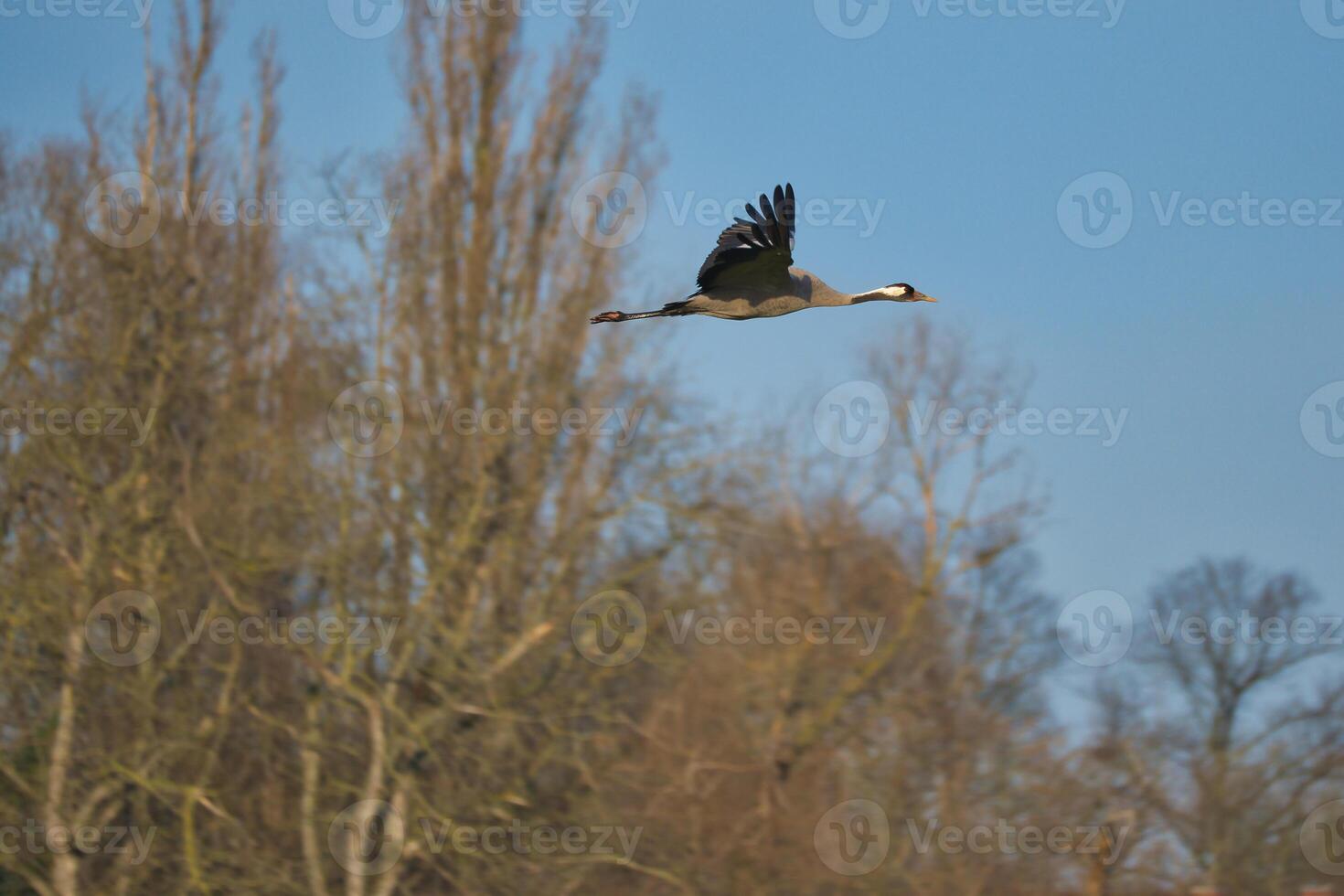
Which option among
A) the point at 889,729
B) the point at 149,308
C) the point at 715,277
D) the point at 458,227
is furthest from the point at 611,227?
the point at 715,277

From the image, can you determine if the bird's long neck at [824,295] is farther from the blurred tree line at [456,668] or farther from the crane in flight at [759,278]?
the blurred tree line at [456,668]

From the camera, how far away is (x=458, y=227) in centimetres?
2158

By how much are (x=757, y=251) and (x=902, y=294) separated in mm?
1576

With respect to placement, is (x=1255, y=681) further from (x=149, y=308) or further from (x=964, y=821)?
(x=149, y=308)

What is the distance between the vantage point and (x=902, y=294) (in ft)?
30.1

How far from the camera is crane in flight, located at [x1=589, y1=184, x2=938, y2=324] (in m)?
7.80

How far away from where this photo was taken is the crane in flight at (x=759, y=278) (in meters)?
7.80

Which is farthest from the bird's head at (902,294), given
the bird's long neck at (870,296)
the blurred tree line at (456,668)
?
the blurred tree line at (456,668)

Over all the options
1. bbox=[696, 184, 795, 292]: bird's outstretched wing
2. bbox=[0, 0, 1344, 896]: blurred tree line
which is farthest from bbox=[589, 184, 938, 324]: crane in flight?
bbox=[0, 0, 1344, 896]: blurred tree line

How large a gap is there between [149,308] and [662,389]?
7.26m

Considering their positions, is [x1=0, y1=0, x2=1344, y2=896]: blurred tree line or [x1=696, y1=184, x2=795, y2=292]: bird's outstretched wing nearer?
[x1=696, y1=184, x2=795, y2=292]: bird's outstretched wing

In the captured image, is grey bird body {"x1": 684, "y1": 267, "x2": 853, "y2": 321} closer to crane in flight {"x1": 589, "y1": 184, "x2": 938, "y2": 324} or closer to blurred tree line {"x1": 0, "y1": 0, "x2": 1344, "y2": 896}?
crane in flight {"x1": 589, "y1": 184, "x2": 938, "y2": 324}

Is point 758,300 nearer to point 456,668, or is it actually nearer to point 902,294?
point 902,294

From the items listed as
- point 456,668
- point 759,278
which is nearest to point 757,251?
point 759,278
